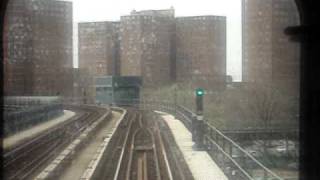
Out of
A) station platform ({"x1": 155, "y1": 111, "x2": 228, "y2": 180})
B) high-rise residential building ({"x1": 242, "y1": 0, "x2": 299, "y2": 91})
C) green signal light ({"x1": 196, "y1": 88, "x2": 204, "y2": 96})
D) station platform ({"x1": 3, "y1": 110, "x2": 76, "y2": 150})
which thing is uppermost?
high-rise residential building ({"x1": 242, "y1": 0, "x2": 299, "y2": 91})

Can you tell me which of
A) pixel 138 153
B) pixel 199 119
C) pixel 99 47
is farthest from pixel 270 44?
pixel 138 153

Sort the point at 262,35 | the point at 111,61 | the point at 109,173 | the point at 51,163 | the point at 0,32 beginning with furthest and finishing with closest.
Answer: the point at 109,173 < the point at 51,163 < the point at 111,61 < the point at 262,35 < the point at 0,32

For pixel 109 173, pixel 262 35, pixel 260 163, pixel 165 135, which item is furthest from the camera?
pixel 165 135

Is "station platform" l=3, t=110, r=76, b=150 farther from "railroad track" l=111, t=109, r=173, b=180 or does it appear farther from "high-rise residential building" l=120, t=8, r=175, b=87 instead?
"high-rise residential building" l=120, t=8, r=175, b=87

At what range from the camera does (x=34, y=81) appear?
343 cm

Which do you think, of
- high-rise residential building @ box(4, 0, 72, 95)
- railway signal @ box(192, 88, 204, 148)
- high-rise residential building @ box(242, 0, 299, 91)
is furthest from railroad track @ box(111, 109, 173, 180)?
high-rise residential building @ box(242, 0, 299, 91)

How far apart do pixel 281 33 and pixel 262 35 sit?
299 millimetres

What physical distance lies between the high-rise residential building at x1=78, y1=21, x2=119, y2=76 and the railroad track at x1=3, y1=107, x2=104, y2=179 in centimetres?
59

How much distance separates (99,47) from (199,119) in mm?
1538

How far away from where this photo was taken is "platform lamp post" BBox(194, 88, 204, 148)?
374 cm

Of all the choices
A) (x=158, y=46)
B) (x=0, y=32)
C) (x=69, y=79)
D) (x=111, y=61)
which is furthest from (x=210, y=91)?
(x=0, y=32)

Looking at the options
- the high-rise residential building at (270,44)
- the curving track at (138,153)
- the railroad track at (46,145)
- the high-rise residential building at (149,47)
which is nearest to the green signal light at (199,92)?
the high-rise residential building at (149,47)

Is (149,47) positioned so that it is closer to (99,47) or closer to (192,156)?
(99,47)

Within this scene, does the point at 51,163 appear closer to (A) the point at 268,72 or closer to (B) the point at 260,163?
(B) the point at 260,163
